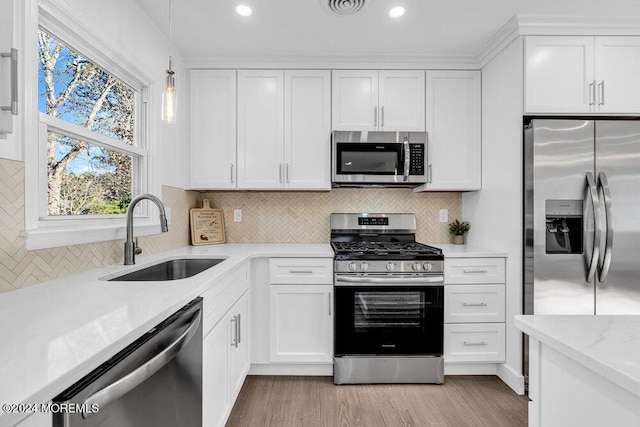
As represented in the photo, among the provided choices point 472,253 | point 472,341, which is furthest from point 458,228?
point 472,341

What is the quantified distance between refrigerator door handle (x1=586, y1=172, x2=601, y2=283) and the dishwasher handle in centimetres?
231

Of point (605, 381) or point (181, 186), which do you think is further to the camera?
point (181, 186)

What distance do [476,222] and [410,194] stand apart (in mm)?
606

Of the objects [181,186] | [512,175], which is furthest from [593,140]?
[181,186]

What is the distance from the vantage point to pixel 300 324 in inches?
96.5

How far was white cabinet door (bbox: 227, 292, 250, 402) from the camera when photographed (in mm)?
1863

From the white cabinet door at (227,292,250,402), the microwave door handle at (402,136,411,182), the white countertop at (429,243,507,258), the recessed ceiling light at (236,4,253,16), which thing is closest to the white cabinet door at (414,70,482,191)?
the microwave door handle at (402,136,411,182)

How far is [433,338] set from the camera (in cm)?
238

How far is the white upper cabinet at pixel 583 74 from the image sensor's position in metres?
2.26

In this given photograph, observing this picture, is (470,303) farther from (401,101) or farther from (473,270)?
(401,101)

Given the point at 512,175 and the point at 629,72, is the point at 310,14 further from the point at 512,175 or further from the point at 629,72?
the point at 629,72

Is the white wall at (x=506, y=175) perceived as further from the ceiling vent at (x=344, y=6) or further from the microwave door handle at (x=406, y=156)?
the ceiling vent at (x=344, y=6)

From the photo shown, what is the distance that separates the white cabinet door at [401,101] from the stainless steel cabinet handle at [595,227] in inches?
47.1

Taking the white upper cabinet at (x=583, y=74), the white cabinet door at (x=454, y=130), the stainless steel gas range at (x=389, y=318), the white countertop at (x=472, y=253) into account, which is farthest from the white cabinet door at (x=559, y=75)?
the stainless steel gas range at (x=389, y=318)
